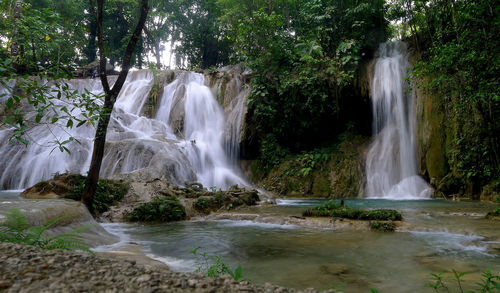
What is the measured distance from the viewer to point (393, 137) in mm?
14109

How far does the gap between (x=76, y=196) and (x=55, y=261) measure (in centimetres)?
685

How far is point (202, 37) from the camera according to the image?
30.5m

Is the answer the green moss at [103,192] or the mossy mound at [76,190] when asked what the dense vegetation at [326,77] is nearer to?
the mossy mound at [76,190]

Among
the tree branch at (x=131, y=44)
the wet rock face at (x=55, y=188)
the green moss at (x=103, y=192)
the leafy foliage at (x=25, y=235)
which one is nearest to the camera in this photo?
the leafy foliage at (x=25, y=235)

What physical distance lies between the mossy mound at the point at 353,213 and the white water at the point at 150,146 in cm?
587

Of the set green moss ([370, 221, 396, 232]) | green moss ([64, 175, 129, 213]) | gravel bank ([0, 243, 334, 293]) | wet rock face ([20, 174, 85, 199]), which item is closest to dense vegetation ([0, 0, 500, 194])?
wet rock face ([20, 174, 85, 199])

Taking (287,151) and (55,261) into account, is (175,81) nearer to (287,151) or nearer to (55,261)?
(287,151)

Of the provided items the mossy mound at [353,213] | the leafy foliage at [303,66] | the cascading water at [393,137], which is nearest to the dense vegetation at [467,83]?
the cascading water at [393,137]

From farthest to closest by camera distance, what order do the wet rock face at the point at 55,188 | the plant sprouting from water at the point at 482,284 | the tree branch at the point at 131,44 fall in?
the wet rock face at the point at 55,188, the tree branch at the point at 131,44, the plant sprouting from water at the point at 482,284

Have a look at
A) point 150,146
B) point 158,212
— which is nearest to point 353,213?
point 158,212

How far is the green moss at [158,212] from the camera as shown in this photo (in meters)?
7.58

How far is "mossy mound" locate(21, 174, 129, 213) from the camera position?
26.5 feet

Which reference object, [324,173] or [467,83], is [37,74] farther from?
[324,173]

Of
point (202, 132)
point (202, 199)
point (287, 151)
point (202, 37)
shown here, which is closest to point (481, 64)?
point (202, 199)
